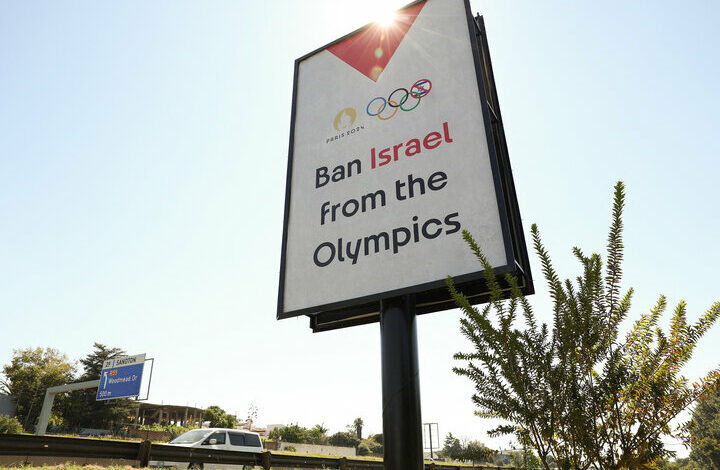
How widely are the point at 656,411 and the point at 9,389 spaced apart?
60.2 m

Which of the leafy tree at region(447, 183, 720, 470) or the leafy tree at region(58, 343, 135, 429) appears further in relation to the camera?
the leafy tree at region(58, 343, 135, 429)

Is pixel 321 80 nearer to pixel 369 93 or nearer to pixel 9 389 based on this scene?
pixel 369 93

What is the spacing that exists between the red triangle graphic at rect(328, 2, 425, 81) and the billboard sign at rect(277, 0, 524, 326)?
0.06ft

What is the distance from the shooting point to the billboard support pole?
3.29 m

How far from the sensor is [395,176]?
4406 mm

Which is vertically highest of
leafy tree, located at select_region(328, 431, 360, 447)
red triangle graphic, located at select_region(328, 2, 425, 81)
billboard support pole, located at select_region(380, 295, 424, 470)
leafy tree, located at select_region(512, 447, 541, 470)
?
red triangle graphic, located at select_region(328, 2, 425, 81)

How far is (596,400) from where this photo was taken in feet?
6.49

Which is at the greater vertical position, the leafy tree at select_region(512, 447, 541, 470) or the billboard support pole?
the billboard support pole

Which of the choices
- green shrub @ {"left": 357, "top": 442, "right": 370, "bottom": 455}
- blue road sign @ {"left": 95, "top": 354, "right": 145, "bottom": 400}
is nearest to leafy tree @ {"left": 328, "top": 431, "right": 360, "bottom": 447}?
green shrub @ {"left": 357, "top": 442, "right": 370, "bottom": 455}

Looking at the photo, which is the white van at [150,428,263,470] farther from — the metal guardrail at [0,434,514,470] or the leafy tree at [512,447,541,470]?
the leafy tree at [512,447,541,470]

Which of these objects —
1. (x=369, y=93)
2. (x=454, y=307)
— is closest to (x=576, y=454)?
(x=454, y=307)

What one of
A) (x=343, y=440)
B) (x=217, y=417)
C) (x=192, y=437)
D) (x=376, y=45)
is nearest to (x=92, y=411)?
(x=217, y=417)

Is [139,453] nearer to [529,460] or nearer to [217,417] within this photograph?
[529,460]

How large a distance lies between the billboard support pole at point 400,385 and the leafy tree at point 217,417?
206 ft
